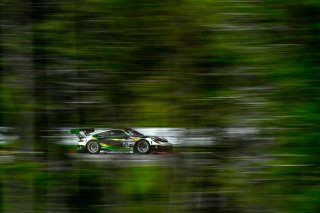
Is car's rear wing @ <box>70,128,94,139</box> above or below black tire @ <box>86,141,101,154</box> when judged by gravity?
above

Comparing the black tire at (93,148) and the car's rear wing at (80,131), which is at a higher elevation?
the car's rear wing at (80,131)

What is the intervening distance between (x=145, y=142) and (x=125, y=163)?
0.66ft

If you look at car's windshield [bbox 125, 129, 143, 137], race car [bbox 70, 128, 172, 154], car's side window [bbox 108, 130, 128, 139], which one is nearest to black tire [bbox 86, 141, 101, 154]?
race car [bbox 70, 128, 172, 154]

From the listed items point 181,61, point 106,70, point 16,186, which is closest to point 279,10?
point 181,61

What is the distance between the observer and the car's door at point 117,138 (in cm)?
339

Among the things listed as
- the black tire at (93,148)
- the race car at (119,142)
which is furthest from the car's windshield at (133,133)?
the black tire at (93,148)

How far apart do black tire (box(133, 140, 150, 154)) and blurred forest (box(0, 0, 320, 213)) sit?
0.31 ft

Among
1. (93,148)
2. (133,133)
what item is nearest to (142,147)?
(133,133)

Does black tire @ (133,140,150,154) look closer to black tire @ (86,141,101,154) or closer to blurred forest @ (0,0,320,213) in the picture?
blurred forest @ (0,0,320,213)

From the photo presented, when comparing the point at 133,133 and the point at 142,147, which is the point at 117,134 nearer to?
the point at 133,133

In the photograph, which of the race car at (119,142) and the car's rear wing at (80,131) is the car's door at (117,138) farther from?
the car's rear wing at (80,131)

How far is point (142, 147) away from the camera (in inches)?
130

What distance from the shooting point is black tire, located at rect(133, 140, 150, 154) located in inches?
130

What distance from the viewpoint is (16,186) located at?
134 inches
